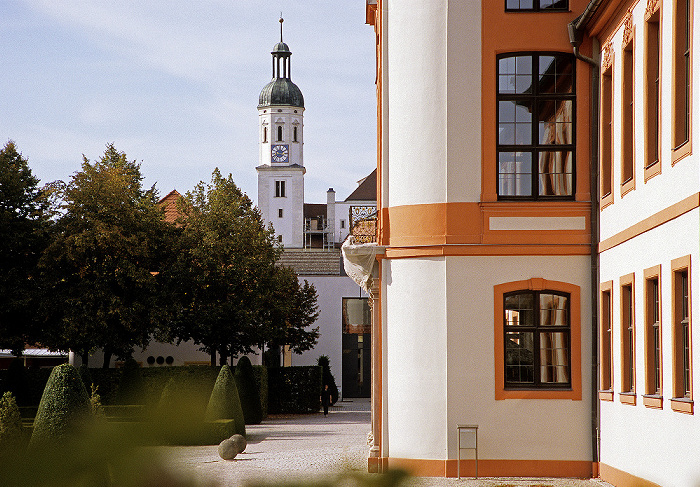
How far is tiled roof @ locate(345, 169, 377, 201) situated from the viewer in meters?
113

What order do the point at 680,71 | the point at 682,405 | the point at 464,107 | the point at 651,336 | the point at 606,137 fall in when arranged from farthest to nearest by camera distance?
the point at 464,107
the point at 606,137
the point at 651,336
the point at 680,71
the point at 682,405

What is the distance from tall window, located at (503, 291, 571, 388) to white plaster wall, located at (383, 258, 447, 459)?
1.07 m

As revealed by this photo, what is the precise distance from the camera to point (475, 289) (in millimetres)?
15672

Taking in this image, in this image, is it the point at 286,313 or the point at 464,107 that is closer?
the point at 464,107

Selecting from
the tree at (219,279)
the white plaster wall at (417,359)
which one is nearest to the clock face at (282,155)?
the tree at (219,279)

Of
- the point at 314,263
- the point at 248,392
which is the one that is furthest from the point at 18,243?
the point at 314,263

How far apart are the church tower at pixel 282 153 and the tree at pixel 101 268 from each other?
3343 inches

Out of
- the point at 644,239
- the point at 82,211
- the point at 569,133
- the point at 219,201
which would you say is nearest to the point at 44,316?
the point at 82,211

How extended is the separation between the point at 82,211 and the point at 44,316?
3688 mm

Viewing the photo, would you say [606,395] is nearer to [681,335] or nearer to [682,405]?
[681,335]

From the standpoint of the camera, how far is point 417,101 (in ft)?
52.9

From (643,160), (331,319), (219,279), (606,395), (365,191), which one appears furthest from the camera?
(365,191)

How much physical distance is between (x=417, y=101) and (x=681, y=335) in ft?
21.4

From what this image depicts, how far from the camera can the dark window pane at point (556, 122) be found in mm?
15844
